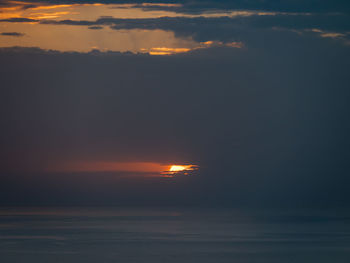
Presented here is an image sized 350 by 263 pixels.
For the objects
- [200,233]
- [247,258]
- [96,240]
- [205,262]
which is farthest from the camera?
[200,233]

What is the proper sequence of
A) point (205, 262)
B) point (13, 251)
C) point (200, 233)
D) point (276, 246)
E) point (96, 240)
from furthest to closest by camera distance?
point (200, 233) → point (96, 240) → point (276, 246) → point (13, 251) → point (205, 262)

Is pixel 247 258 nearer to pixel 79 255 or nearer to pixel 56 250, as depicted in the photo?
pixel 79 255

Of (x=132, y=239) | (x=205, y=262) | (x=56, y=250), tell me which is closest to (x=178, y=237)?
(x=132, y=239)

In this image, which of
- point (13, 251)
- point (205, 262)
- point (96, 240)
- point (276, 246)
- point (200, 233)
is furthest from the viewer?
point (200, 233)

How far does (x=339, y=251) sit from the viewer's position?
130 feet

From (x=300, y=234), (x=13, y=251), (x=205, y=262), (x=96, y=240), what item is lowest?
(x=205, y=262)

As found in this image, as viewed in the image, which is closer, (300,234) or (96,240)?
(96,240)

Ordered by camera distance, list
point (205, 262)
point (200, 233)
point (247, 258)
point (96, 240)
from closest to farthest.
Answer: point (205, 262) < point (247, 258) < point (96, 240) < point (200, 233)

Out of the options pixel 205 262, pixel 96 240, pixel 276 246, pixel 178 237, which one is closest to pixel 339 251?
pixel 276 246

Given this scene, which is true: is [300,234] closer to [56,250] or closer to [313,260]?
[313,260]

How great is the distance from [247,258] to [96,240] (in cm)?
1609

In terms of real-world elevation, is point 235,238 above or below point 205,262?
above

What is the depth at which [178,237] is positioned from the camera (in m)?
50.2

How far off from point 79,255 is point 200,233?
66.4ft
